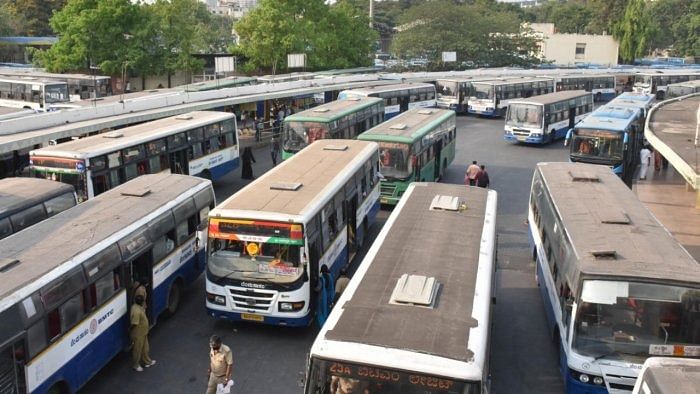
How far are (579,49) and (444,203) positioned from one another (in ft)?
268

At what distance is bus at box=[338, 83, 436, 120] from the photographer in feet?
112

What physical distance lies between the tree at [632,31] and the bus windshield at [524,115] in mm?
52346

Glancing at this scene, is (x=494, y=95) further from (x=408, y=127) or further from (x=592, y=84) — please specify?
(x=408, y=127)

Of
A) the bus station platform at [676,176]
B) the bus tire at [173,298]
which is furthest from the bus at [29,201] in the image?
the bus station platform at [676,176]

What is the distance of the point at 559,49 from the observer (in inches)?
3467

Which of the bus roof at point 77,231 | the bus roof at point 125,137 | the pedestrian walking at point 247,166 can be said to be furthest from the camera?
the pedestrian walking at point 247,166

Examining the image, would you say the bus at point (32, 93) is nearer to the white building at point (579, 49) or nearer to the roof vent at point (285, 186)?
the roof vent at point (285, 186)

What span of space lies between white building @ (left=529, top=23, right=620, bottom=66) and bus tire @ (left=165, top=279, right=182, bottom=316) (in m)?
77.1

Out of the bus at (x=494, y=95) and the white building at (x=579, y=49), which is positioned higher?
the white building at (x=579, y=49)

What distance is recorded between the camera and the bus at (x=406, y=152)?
19.4m

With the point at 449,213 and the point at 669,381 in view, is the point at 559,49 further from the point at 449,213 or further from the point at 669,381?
the point at 669,381

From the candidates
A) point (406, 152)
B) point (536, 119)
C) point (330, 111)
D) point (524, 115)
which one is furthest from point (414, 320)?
point (524, 115)

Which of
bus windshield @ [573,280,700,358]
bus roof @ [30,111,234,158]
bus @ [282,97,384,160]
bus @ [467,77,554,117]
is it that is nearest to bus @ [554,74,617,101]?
bus @ [467,77,554,117]

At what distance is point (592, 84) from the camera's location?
52.3m
